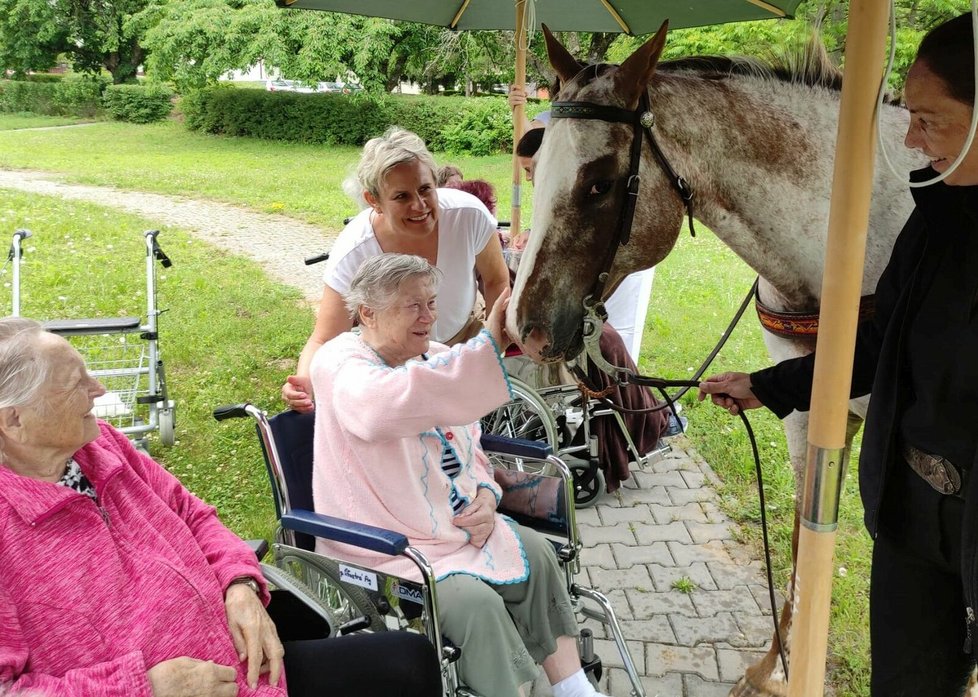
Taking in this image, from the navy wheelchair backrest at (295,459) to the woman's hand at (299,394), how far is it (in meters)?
0.03

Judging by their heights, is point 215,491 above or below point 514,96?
below

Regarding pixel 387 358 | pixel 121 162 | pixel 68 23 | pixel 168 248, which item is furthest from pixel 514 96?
pixel 68 23

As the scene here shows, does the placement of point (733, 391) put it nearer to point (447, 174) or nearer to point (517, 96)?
point (517, 96)

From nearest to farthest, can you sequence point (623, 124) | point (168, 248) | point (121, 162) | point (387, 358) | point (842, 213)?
point (842, 213)
point (623, 124)
point (387, 358)
point (168, 248)
point (121, 162)

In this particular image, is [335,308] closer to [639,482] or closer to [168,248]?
[639,482]

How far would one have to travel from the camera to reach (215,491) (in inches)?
167

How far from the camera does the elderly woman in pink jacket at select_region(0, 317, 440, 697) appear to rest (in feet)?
5.17

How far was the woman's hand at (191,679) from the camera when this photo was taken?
1.62 metres

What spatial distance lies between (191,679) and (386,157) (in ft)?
6.80

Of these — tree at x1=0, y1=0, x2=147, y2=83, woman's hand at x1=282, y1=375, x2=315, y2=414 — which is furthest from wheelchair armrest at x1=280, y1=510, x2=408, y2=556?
tree at x1=0, y1=0, x2=147, y2=83

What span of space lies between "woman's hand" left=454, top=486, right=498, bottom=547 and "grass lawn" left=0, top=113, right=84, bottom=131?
2963cm

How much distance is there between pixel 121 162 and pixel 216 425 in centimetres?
1545

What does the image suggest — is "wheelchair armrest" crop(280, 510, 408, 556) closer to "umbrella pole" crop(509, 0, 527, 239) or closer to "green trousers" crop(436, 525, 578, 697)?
"green trousers" crop(436, 525, 578, 697)

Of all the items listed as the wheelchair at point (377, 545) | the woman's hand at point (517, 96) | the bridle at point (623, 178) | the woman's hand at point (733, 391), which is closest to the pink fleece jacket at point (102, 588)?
the wheelchair at point (377, 545)
